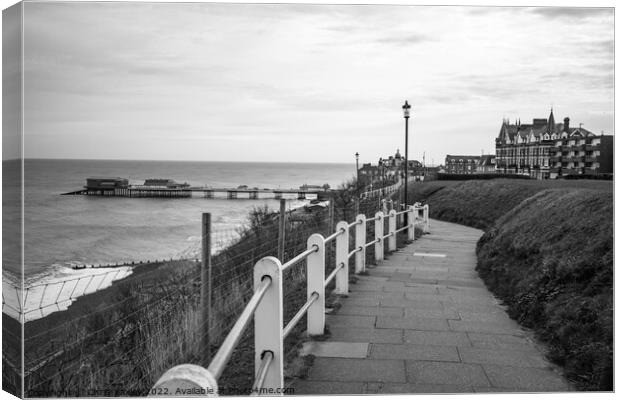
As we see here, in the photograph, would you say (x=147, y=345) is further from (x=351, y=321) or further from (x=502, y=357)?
(x=502, y=357)

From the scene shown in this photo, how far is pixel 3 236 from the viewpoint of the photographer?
13.6 ft

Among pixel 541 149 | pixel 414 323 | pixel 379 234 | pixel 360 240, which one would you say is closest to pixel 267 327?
pixel 414 323

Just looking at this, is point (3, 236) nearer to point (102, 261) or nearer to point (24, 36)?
point (24, 36)

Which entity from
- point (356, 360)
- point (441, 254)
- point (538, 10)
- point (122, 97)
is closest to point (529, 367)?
point (356, 360)

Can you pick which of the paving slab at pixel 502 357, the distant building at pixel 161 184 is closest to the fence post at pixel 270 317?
the paving slab at pixel 502 357

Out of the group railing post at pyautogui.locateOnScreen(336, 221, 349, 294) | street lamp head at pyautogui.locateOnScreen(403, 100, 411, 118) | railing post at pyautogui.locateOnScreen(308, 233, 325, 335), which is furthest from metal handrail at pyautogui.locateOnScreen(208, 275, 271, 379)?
street lamp head at pyautogui.locateOnScreen(403, 100, 411, 118)

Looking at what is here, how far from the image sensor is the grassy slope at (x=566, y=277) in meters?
4.57

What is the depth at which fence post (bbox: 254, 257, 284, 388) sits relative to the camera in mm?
3260

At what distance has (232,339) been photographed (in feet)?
7.69

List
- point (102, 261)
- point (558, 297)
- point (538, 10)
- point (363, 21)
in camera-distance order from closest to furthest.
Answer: point (538, 10)
point (363, 21)
point (558, 297)
point (102, 261)

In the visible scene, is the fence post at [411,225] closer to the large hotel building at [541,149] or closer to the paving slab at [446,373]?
the large hotel building at [541,149]

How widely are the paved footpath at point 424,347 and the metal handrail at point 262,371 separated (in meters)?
0.73

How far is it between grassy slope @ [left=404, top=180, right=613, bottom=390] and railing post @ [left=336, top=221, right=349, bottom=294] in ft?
6.47

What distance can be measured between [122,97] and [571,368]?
11.1 metres
